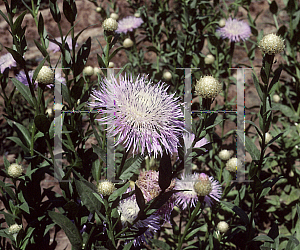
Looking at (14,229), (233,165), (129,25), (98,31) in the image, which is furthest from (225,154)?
(98,31)

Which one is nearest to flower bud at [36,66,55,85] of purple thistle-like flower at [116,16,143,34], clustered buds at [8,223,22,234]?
clustered buds at [8,223,22,234]

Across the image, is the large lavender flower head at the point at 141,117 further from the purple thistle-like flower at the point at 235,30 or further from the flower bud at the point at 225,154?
the purple thistle-like flower at the point at 235,30

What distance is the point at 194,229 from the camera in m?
1.51

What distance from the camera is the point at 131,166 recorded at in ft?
3.81

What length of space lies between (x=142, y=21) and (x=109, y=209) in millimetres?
1816

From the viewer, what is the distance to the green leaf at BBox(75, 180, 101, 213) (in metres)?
1.09

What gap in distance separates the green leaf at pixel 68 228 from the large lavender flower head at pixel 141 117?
37cm

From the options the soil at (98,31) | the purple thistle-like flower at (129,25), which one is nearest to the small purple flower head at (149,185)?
the purple thistle-like flower at (129,25)

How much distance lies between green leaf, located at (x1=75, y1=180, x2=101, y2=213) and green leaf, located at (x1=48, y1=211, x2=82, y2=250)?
106 mm

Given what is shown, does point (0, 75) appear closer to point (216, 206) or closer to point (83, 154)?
point (83, 154)

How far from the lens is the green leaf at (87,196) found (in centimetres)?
109

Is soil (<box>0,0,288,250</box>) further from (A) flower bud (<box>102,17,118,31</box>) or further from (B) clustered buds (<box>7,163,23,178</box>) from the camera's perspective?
(B) clustered buds (<box>7,163,23,178</box>)

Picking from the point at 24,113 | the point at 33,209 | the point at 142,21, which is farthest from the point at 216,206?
the point at 24,113

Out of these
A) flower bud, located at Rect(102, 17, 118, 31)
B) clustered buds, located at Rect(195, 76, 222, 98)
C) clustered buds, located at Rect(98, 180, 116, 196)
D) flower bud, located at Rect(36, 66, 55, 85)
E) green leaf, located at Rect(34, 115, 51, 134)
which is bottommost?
clustered buds, located at Rect(98, 180, 116, 196)
